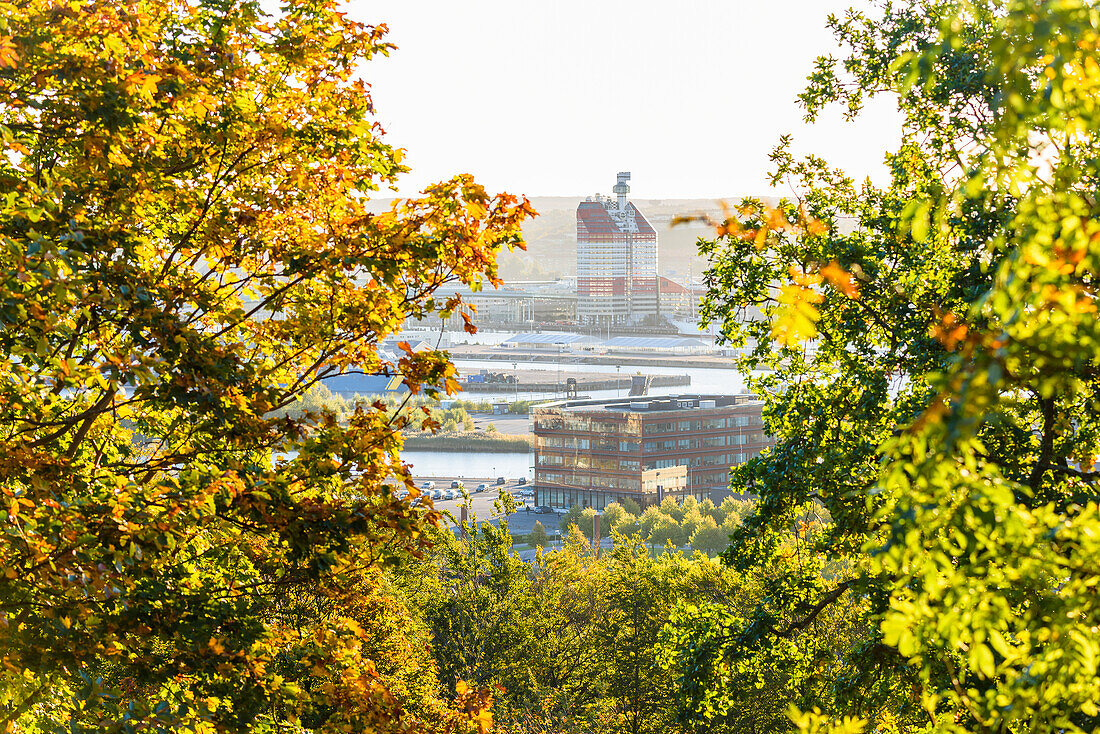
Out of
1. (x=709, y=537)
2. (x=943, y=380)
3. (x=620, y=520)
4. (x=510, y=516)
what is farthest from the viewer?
(x=510, y=516)

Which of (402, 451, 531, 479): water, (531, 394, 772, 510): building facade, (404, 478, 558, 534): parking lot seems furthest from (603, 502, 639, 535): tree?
(402, 451, 531, 479): water

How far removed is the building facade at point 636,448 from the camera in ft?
204

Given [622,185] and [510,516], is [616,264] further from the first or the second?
[510,516]

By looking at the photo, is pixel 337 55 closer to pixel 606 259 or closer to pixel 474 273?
pixel 474 273

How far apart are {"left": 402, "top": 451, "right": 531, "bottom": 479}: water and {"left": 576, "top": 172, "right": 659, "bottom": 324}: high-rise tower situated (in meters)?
90.0

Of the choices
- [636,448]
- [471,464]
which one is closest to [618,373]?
[471,464]

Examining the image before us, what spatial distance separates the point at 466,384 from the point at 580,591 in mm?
101200

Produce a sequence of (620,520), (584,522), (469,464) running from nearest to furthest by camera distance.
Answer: (620,520)
(584,522)
(469,464)

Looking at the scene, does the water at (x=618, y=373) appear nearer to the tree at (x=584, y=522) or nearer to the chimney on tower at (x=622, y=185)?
the chimney on tower at (x=622, y=185)

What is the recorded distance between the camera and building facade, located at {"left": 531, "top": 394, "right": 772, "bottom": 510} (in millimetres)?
62312

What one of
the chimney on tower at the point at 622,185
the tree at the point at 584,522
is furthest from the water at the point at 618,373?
the tree at the point at 584,522

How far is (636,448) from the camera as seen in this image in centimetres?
6212

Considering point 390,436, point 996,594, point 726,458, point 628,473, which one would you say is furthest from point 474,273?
point 726,458

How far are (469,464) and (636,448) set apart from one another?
78.0ft
